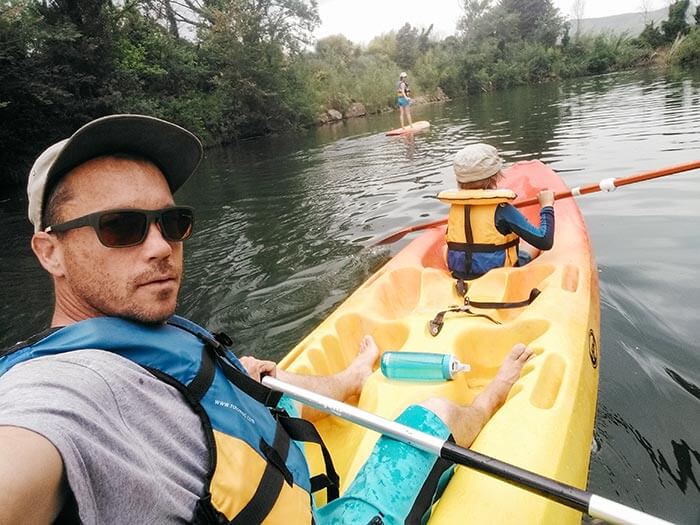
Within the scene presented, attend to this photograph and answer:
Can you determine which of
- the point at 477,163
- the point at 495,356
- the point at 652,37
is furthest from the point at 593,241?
the point at 652,37

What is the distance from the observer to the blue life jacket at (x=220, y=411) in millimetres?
959

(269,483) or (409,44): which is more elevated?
(409,44)

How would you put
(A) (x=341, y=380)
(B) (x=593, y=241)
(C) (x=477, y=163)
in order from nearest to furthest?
(A) (x=341, y=380)
(C) (x=477, y=163)
(B) (x=593, y=241)

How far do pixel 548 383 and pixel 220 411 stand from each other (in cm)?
148

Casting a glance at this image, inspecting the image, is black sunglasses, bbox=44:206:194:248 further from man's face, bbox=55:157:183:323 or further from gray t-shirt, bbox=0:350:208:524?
gray t-shirt, bbox=0:350:208:524

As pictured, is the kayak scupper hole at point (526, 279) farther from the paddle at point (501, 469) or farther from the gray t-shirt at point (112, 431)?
the gray t-shirt at point (112, 431)

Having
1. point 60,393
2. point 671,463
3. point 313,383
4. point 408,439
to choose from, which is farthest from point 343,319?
point 60,393

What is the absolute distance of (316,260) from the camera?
16.6 feet

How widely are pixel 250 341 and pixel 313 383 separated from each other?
1.60 m

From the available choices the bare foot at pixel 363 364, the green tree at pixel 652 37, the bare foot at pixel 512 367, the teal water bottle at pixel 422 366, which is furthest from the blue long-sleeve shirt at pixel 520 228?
the green tree at pixel 652 37

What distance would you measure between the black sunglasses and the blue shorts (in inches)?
34.9

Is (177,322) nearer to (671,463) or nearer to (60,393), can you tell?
(60,393)

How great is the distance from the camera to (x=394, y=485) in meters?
1.46

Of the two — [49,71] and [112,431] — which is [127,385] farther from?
[49,71]
